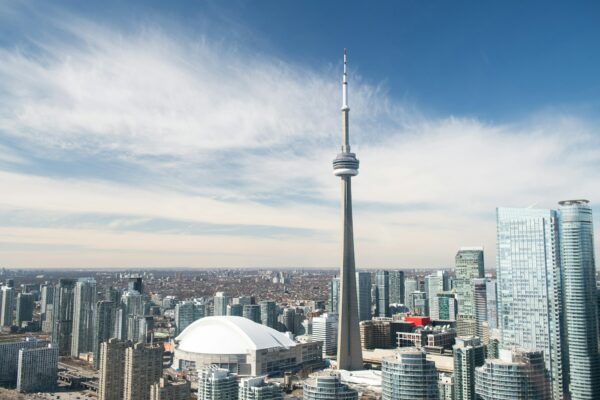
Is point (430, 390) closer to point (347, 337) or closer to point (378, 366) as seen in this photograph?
point (347, 337)

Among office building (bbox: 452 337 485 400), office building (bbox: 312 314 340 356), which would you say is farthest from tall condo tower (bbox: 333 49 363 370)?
office building (bbox: 452 337 485 400)

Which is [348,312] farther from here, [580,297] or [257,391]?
[257,391]

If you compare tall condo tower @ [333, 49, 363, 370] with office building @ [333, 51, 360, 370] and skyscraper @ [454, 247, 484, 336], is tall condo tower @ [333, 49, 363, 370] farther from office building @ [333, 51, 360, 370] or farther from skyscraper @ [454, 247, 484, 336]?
skyscraper @ [454, 247, 484, 336]

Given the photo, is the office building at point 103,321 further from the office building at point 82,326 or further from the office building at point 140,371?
the office building at point 140,371

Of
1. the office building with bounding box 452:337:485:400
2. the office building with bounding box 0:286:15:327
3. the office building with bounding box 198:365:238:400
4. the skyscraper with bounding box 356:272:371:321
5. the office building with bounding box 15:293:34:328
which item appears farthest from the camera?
the office building with bounding box 0:286:15:327

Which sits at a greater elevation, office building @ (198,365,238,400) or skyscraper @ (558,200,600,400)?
skyscraper @ (558,200,600,400)

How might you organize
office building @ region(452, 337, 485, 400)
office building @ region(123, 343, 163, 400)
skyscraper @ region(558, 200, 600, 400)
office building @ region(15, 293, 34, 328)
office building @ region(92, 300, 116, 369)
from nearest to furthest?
office building @ region(452, 337, 485, 400)
skyscraper @ region(558, 200, 600, 400)
office building @ region(123, 343, 163, 400)
office building @ region(92, 300, 116, 369)
office building @ region(15, 293, 34, 328)

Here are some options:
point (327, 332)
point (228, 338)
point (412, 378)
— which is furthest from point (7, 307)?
point (412, 378)

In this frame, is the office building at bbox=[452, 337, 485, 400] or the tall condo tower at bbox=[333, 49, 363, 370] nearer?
the office building at bbox=[452, 337, 485, 400]
